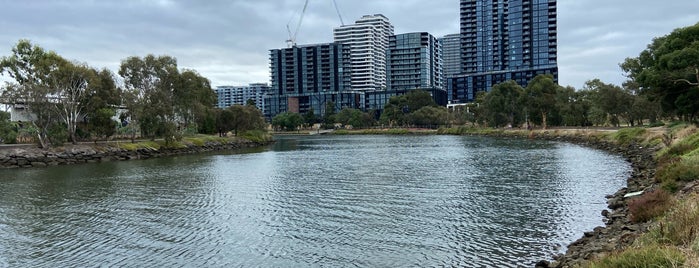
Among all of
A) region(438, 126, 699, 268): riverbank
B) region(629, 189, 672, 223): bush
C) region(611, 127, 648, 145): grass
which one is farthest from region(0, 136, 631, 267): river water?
region(611, 127, 648, 145): grass

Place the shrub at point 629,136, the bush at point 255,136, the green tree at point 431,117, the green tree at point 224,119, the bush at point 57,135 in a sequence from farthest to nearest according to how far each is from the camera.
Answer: the green tree at point 431,117 < the bush at point 255,136 < the green tree at point 224,119 < the bush at point 57,135 < the shrub at point 629,136

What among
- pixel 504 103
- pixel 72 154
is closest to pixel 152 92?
pixel 72 154

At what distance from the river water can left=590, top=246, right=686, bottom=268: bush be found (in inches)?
234

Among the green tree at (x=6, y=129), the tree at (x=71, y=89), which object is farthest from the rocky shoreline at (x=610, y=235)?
the green tree at (x=6, y=129)

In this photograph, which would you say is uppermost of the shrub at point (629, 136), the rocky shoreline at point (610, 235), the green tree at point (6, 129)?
the green tree at point (6, 129)

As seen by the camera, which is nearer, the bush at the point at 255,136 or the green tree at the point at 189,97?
the green tree at the point at 189,97

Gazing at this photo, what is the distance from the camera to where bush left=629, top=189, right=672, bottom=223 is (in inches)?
740

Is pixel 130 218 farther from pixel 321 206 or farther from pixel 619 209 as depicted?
pixel 619 209

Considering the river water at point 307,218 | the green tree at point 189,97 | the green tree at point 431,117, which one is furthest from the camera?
the green tree at point 431,117

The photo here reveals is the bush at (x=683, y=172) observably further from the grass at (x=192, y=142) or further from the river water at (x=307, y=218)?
the grass at (x=192, y=142)

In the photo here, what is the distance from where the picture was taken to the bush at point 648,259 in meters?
9.35

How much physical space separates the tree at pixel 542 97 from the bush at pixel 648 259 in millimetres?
121788

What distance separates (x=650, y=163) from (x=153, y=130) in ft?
249

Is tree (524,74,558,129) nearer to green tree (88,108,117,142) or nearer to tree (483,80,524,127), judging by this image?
tree (483,80,524,127)
